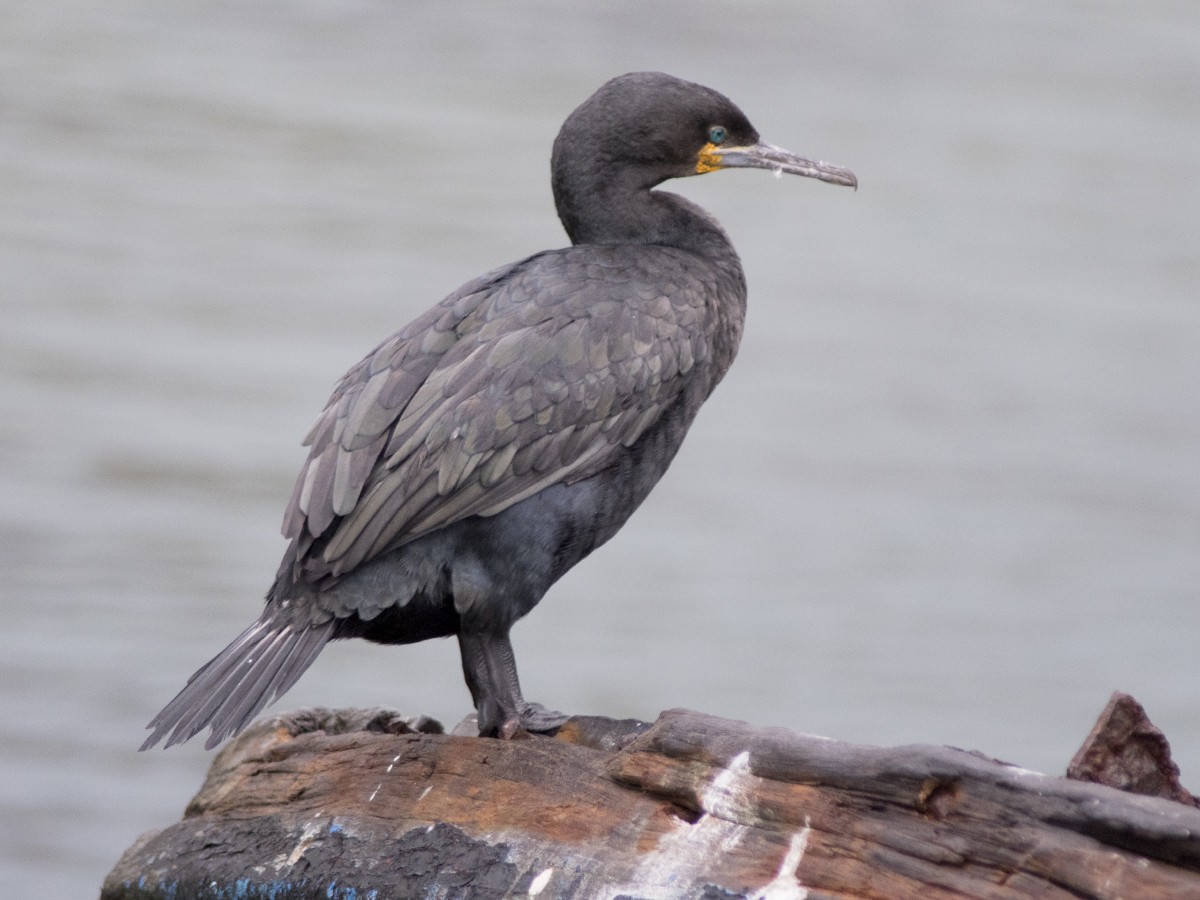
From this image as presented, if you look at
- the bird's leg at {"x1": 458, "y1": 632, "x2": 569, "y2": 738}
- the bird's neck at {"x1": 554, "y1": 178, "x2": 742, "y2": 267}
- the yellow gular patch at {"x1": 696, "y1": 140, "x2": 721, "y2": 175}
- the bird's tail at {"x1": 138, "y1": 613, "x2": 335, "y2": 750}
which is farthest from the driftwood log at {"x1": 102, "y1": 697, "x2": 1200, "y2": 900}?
the yellow gular patch at {"x1": 696, "y1": 140, "x2": 721, "y2": 175}

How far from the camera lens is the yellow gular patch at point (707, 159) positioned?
202 inches

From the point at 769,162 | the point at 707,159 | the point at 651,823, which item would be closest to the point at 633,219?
the point at 707,159

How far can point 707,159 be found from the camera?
16.9 feet

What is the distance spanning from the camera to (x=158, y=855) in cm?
437


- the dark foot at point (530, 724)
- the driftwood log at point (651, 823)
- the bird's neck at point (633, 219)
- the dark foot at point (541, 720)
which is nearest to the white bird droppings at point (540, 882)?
the driftwood log at point (651, 823)

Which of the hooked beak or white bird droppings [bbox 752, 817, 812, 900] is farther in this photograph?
the hooked beak

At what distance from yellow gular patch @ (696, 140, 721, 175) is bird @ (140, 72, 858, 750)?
142 mm

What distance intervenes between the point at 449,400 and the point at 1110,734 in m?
1.53

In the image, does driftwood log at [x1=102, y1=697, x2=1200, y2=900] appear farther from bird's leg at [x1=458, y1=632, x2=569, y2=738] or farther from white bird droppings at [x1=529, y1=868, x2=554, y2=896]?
bird's leg at [x1=458, y1=632, x2=569, y2=738]


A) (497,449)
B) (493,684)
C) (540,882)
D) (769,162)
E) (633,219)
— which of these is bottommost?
(540,882)

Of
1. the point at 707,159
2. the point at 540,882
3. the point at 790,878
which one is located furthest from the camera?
the point at 707,159

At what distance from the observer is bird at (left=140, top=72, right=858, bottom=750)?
4.30m

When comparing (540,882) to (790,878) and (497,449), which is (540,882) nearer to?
(790,878)

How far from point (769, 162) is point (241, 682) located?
1.92 metres
